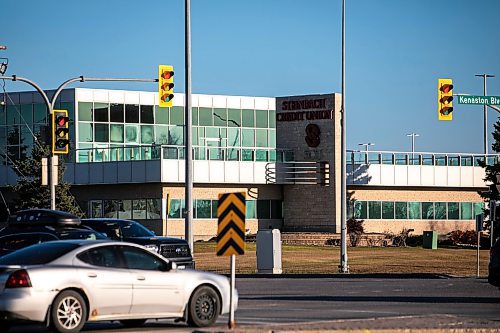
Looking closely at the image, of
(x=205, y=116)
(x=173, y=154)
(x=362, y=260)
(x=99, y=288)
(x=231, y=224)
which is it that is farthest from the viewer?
(x=205, y=116)

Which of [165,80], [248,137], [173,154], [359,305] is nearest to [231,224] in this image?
[359,305]

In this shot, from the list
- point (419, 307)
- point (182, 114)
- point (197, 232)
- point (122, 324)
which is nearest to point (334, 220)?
point (197, 232)

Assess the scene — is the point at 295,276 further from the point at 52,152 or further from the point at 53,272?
the point at 53,272

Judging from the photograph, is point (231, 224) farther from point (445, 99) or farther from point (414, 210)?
point (414, 210)

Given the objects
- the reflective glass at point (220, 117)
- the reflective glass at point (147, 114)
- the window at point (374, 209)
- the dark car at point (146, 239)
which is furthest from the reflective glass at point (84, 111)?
the dark car at point (146, 239)

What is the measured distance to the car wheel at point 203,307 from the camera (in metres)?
18.5

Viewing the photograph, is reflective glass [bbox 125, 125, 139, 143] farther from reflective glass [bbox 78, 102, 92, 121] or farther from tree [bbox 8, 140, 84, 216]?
tree [bbox 8, 140, 84, 216]

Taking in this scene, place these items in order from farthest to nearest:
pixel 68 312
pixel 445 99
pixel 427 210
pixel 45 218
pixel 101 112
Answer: pixel 427 210, pixel 101 112, pixel 445 99, pixel 45 218, pixel 68 312

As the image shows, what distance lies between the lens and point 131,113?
7544 centimetres

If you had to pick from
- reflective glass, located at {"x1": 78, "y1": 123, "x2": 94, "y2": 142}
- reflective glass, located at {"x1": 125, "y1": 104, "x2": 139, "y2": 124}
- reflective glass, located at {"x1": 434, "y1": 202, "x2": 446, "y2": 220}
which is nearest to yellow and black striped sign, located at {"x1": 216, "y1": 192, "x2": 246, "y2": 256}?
reflective glass, located at {"x1": 78, "y1": 123, "x2": 94, "y2": 142}

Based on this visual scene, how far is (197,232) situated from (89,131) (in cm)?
1060

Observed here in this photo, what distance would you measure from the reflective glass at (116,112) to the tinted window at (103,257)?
57183 millimetres

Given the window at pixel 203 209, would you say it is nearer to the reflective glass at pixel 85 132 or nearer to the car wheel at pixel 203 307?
the reflective glass at pixel 85 132

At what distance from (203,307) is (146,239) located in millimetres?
12916
